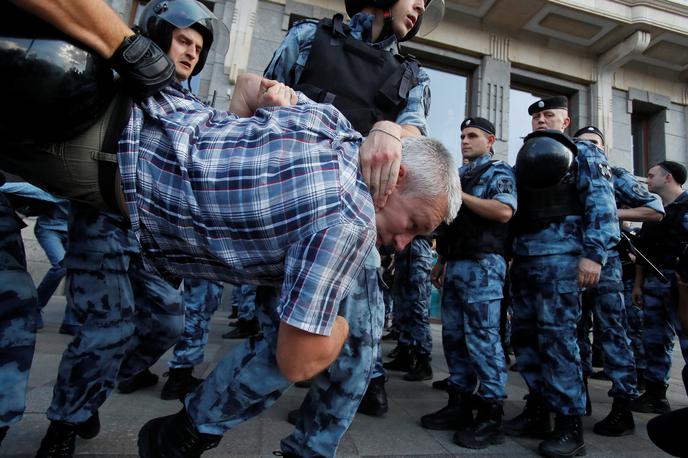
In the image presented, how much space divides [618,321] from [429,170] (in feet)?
8.03

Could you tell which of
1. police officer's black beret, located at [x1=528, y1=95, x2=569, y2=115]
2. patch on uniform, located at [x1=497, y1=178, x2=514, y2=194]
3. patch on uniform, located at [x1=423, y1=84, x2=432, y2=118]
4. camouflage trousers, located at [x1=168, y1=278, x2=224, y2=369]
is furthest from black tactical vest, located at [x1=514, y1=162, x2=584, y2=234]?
camouflage trousers, located at [x1=168, y1=278, x2=224, y2=369]

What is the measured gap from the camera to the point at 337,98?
1903mm

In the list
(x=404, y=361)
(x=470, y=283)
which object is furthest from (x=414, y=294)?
(x=470, y=283)

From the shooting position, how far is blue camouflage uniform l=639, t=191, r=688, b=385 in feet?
10.2

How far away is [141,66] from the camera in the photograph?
0.95 m

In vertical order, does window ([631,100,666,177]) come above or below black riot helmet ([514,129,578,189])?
above

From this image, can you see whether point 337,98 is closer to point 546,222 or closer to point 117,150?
point 117,150

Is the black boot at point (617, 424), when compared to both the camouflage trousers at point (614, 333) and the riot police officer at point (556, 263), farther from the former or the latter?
the riot police officer at point (556, 263)

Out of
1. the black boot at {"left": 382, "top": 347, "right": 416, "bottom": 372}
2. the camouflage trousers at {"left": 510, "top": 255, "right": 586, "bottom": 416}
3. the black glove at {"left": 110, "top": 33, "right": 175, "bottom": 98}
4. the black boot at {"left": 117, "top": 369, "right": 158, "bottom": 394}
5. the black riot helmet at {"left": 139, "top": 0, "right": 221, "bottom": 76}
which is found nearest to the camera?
the black glove at {"left": 110, "top": 33, "right": 175, "bottom": 98}

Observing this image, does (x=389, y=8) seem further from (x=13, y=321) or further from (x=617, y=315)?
(x=617, y=315)

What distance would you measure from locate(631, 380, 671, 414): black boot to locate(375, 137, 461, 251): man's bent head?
285 cm

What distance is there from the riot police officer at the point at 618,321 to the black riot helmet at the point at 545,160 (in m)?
0.48

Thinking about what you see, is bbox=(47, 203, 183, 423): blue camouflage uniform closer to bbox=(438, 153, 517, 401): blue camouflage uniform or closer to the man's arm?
the man's arm

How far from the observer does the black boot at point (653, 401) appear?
2.95 meters
